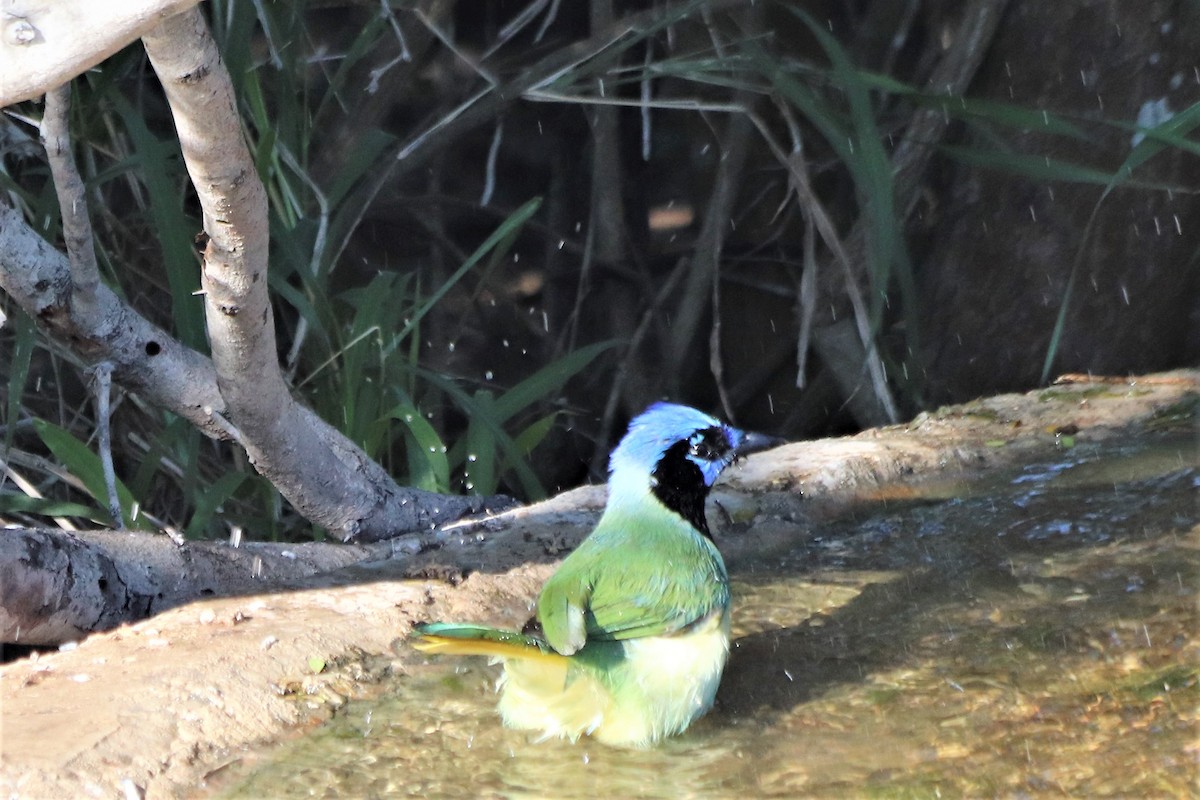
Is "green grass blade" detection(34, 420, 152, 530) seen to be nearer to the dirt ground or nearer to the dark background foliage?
the dark background foliage

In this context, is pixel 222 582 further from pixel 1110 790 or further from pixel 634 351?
pixel 634 351

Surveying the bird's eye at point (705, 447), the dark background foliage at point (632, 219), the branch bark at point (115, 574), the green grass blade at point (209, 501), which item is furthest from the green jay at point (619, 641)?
the dark background foliage at point (632, 219)

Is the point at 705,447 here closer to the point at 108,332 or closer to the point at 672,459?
the point at 672,459

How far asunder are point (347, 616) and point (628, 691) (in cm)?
65

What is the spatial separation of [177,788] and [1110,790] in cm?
142

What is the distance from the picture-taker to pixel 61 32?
5.77 feet

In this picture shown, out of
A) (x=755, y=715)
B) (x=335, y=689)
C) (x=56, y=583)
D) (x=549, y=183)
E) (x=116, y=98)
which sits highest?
(x=116, y=98)

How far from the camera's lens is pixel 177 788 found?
211 centimetres

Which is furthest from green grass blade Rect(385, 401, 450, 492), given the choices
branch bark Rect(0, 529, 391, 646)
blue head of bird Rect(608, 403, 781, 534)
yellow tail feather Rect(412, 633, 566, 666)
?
yellow tail feather Rect(412, 633, 566, 666)

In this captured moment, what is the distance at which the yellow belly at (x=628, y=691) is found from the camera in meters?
Result: 2.34

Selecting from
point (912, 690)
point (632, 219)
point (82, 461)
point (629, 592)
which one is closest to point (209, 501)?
point (82, 461)

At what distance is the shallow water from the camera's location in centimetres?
215

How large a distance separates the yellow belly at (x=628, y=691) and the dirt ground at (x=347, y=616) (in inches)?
14.5

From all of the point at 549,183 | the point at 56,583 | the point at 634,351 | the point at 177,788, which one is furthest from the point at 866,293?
the point at 177,788
